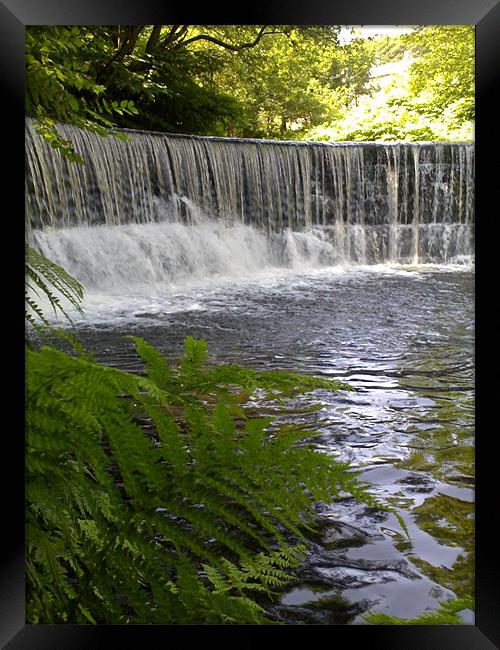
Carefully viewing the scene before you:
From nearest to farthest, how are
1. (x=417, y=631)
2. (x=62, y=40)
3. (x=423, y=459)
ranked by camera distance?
(x=417, y=631) → (x=62, y=40) → (x=423, y=459)

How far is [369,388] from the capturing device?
2250 mm

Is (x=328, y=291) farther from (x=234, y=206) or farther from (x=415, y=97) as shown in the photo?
(x=234, y=206)

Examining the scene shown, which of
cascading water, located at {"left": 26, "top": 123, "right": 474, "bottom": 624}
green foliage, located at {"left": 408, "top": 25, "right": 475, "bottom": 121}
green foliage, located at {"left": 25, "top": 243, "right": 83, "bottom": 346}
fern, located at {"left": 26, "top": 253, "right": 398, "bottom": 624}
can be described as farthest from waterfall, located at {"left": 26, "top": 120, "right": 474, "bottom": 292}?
fern, located at {"left": 26, "top": 253, "right": 398, "bottom": 624}

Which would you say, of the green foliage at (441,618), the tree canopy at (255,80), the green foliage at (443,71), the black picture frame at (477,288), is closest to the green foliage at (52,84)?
the tree canopy at (255,80)

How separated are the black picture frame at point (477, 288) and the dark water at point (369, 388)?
164 mm

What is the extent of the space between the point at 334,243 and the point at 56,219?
5.08 feet

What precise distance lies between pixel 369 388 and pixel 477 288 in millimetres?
1069

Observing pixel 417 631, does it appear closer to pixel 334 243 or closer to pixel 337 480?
pixel 337 480

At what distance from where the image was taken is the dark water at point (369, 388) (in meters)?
1.47

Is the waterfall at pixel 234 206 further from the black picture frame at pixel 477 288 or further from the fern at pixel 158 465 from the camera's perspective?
the fern at pixel 158 465

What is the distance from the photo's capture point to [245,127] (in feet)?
9.37

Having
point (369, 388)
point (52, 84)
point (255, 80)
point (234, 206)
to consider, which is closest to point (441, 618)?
point (52, 84)
